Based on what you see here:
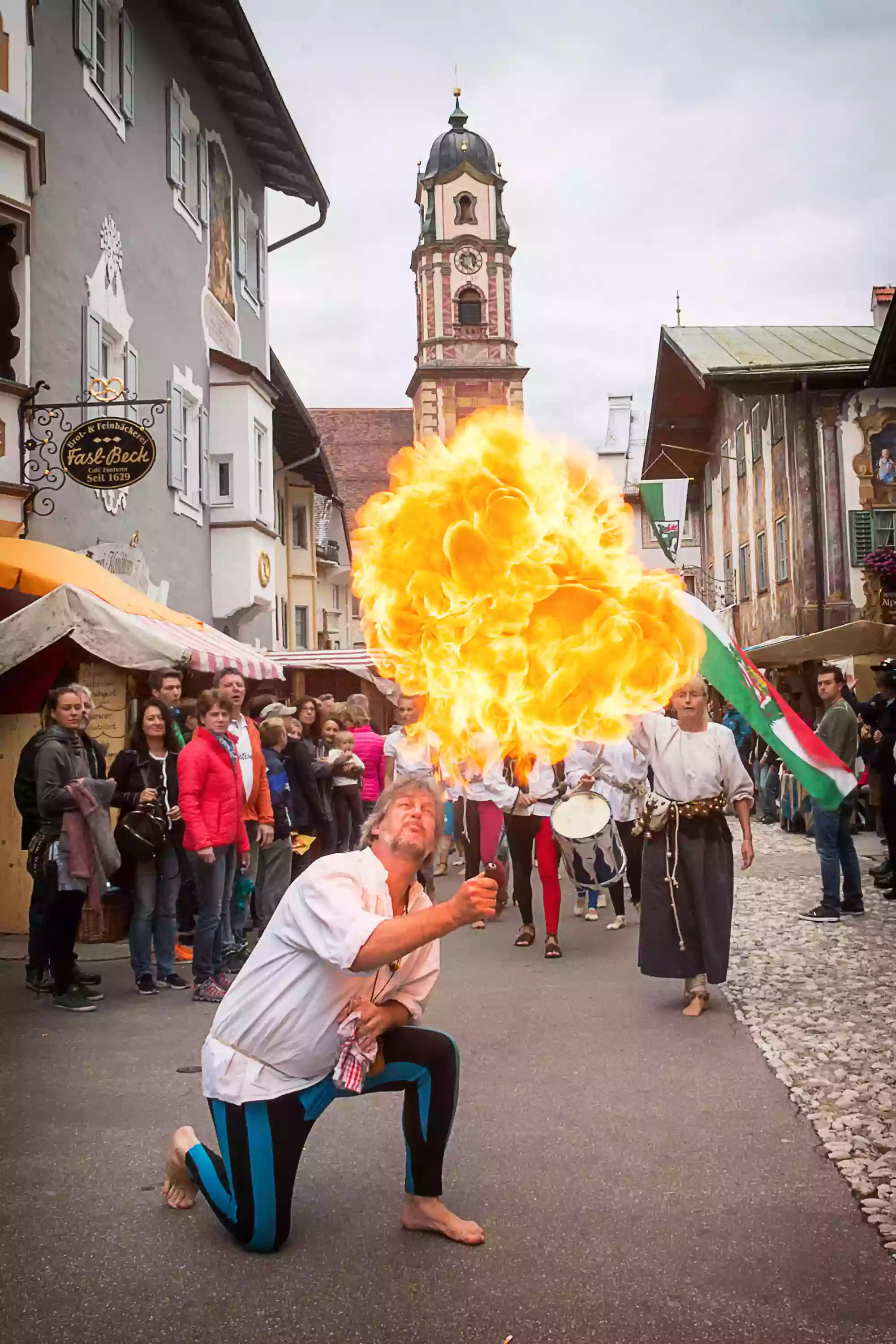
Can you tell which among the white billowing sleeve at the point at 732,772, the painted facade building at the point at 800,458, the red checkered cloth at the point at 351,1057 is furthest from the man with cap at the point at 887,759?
the painted facade building at the point at 800,458

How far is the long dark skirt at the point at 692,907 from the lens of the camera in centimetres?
726

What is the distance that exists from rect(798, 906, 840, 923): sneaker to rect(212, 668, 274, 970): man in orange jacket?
15.7 feet

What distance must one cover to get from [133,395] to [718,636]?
35.8ft

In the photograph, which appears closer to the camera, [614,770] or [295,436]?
[614,770]

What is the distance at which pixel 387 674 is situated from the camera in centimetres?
592

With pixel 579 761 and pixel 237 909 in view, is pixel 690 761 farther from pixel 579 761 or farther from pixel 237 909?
pixel 237 909

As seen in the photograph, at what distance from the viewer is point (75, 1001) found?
7492mm

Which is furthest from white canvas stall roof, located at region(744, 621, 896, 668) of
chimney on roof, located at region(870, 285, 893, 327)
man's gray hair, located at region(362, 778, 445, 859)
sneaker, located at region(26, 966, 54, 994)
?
chimney on roof, located at region(870, 285, 893, 327)

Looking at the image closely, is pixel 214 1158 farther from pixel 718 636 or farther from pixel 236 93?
pixel 236 93

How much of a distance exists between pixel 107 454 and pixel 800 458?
18178 millimetres

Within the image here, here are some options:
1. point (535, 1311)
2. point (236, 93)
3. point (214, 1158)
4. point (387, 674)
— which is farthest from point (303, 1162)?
point (236, 93)

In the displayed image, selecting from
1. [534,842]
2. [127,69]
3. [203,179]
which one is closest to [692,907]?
[534,842]

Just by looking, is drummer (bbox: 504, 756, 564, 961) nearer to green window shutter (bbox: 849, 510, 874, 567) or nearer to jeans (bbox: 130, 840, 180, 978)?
jeans (bbox: 130, 840, 180, 978)

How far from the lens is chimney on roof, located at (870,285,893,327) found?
102 ft
